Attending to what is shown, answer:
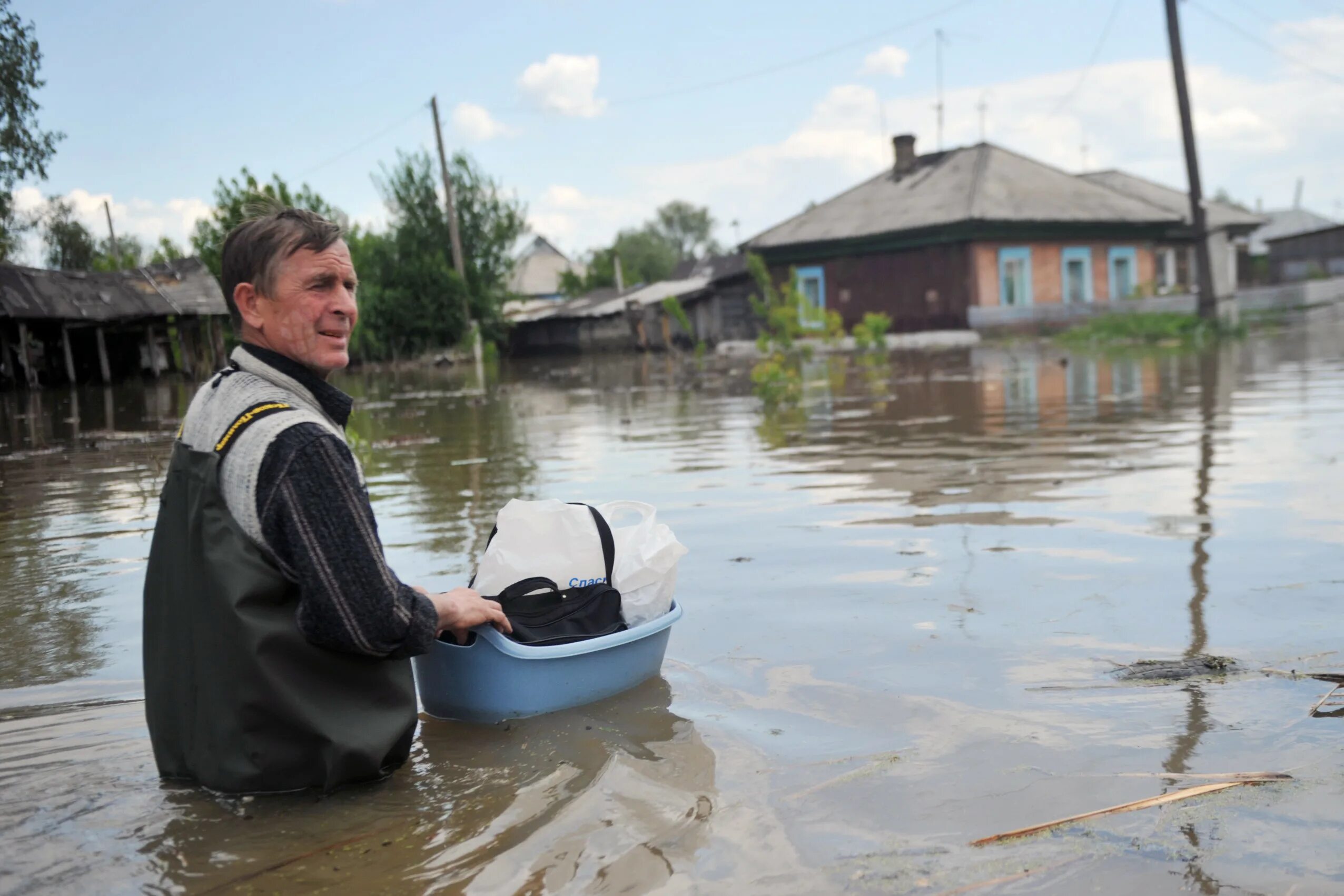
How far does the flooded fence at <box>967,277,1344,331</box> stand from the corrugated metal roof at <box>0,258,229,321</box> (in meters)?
19.4

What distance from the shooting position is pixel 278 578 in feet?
8.64

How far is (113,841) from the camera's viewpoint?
2.64 m

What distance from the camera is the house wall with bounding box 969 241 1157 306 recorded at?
32.2m

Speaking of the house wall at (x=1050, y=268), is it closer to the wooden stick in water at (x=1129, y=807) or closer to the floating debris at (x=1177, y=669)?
the floating debris at (x=1177, y=669)

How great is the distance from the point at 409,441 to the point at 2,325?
2188cm

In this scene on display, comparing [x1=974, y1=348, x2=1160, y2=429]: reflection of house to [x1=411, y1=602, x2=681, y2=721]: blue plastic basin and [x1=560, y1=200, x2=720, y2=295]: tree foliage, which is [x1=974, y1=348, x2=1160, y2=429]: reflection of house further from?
[x1=560, y1=200, x2=720, y2=295]: tree foliage

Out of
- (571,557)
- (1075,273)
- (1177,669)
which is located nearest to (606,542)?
(571,557)

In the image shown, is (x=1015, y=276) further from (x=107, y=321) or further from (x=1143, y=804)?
(x=1143, y=804)

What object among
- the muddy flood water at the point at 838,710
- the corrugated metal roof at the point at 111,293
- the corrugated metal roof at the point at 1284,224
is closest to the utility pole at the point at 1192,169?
the muddy flood water at the point at 838,710

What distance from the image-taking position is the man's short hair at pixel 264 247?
284 cm

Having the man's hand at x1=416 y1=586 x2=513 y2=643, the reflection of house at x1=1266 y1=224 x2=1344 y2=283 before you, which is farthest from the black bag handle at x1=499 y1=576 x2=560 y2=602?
the reflection of house at x1=1266 y1=224 x2=1344 y2=283

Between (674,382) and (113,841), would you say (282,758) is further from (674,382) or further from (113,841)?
(674,382)

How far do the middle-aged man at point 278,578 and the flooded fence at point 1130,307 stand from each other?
1162 inches

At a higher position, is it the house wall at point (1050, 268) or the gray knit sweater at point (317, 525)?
the house wall at point (1050, 268)
